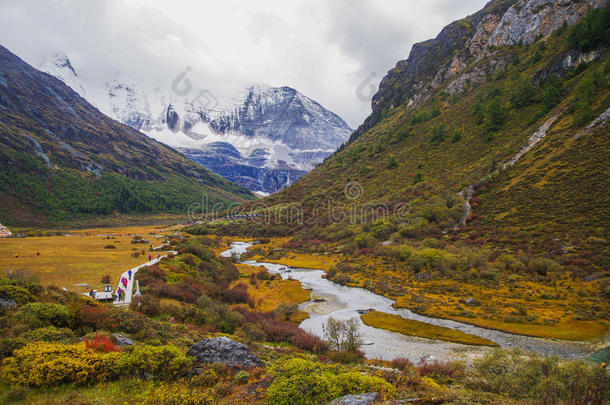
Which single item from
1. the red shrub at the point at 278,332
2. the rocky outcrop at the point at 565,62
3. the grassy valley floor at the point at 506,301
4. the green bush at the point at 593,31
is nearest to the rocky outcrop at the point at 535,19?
the green bush at the point at 593,31

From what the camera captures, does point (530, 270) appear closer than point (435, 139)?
Yes

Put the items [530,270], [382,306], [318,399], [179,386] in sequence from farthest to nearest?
1. [530,270]
2. [382,306]
3. [179,386]
4. [318,399]

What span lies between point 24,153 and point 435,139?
160 m

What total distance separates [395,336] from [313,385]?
1891 cm

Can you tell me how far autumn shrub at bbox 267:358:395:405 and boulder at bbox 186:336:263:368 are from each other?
3093mm

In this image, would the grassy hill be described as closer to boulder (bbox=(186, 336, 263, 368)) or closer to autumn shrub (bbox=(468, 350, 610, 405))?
autumn shrub (bbox=(468, 350, 610, 405))

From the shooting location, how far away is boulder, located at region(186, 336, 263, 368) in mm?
11328

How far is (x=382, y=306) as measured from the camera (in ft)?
107

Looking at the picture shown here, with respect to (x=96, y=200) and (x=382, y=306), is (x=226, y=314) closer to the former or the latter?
(x=382, y=306)

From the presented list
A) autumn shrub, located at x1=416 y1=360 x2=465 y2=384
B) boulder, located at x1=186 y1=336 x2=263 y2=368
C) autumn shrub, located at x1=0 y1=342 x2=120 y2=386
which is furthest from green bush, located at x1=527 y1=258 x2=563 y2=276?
autumn shrub, located at x1=0 y1=342 x2=120 y2=386

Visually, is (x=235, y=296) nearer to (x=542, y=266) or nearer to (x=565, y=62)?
(x=542, y=266)

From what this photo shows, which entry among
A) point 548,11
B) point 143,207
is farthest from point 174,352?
point 143,207

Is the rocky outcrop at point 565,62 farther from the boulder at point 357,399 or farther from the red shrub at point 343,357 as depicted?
the boulder at point 357,399

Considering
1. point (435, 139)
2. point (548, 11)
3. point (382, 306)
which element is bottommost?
point (382, 306)
